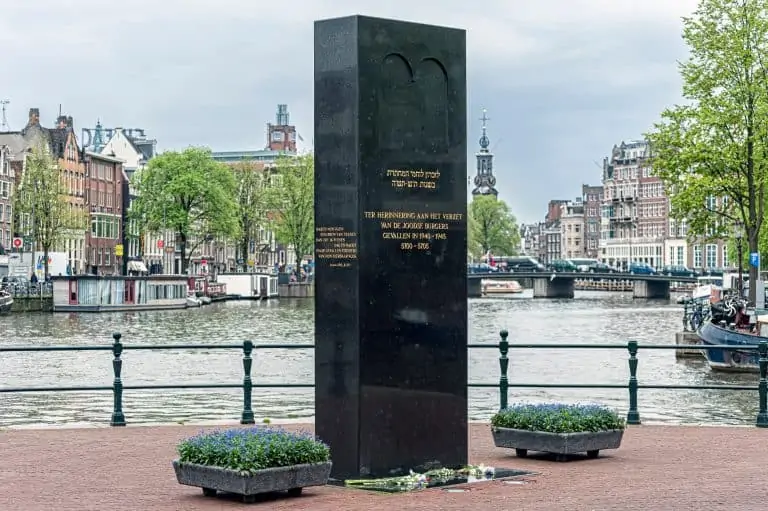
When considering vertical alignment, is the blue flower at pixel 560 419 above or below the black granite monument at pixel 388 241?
below

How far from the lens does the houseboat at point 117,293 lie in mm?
93125

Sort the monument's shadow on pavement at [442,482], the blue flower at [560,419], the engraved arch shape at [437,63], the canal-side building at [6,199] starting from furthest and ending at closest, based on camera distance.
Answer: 1. the canal-side building at [6,199]
2. the blue flower at [560,419]
3. the engraved arch shape at [437,63]
4. the monument's shadow on pavement at [442,482]

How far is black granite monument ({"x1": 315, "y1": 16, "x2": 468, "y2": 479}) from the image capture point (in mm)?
13945

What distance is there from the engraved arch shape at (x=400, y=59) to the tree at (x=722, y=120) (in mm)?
37208

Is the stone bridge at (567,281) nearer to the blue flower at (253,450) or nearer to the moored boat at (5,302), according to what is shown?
the moored boat at (5,302)

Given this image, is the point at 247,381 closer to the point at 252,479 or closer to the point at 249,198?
the point at 252,479

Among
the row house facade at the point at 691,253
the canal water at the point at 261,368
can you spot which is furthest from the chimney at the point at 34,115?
the row house facade at the point at 691,253

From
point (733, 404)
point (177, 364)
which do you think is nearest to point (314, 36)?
point (733, 404)

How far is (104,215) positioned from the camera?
13600 cm

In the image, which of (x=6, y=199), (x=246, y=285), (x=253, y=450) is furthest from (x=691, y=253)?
(x=253, y=450)

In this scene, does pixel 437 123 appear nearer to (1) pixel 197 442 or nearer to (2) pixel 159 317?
(1) pixel 197 442

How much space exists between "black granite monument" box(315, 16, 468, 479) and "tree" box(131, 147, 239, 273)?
336 ft

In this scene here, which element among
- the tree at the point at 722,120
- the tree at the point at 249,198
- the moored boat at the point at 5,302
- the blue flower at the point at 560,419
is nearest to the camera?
the blue flower at the point at 560,419

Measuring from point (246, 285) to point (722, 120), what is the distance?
257 ft
